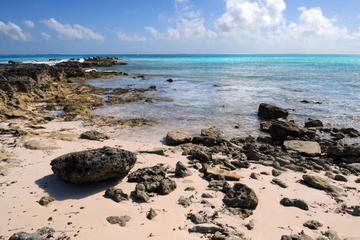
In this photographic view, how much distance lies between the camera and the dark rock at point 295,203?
572cm

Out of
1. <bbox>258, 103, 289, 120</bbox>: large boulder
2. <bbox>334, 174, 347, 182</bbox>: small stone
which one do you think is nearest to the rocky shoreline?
<bbox>334, 174, 347, 182</bbox>: small stone

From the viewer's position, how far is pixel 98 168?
6.04 metres

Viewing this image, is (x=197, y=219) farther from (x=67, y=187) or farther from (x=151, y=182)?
(x=67, y=187)

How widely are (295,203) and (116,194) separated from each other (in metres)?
4.42

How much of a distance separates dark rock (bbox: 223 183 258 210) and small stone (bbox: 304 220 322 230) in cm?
111

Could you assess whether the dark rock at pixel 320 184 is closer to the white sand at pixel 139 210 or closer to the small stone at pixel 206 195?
the white sand at pixel 139 210

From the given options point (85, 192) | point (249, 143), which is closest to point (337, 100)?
point (249, 143)

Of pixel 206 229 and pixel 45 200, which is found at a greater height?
pixel 45 200

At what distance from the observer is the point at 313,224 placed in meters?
5.04

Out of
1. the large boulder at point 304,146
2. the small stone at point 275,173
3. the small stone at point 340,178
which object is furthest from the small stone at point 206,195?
the large boulder at point 304,146

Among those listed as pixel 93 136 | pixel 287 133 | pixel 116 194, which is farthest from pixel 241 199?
pixel 93 136

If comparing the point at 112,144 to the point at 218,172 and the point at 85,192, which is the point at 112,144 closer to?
the point at 85,192

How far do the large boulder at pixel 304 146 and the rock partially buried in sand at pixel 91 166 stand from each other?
7.08 metres

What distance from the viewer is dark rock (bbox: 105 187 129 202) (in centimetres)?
570
